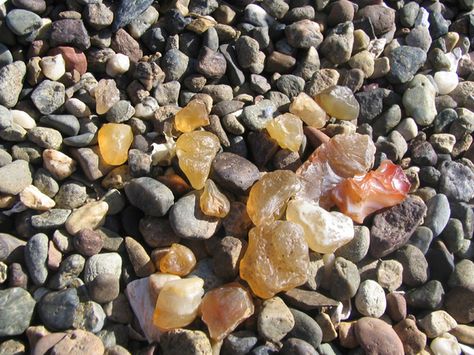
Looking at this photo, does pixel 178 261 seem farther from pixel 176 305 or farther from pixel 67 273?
pixel 67 273

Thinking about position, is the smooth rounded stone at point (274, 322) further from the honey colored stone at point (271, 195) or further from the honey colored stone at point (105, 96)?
the honey colored stone at point (105, 96)

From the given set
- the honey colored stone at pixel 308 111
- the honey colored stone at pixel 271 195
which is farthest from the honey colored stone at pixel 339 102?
the honey colored stone at pixel 271 195


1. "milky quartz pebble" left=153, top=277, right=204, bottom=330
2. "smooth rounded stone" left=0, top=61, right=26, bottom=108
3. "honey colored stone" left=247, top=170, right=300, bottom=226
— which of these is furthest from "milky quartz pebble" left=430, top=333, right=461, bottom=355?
"smooth rounded stone" left=0, top=61, right=26, bottom=108

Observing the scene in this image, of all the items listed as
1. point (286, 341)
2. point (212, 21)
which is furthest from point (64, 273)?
point (212, 21)

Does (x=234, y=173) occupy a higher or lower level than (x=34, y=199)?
higher

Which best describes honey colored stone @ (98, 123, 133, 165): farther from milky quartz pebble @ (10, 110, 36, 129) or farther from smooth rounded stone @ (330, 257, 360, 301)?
smooth rounded stone @ (330, 257, 360, 301)

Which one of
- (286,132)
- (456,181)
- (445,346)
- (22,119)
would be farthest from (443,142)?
(22,119)

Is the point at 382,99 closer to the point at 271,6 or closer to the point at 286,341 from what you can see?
the point at 271,6
